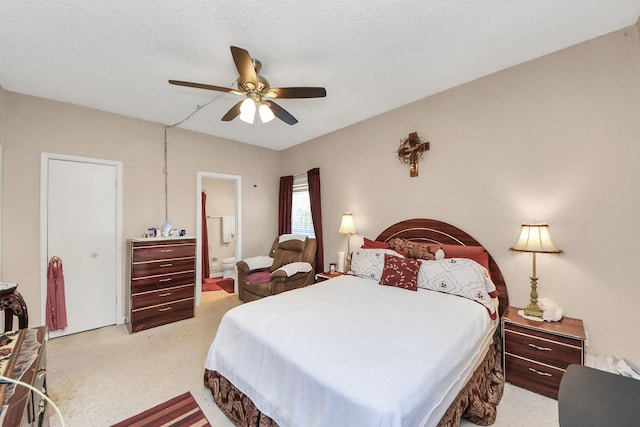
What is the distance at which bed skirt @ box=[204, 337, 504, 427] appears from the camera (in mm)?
1475

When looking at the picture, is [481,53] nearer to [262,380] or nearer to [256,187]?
[262,380]

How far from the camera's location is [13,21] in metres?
1.79

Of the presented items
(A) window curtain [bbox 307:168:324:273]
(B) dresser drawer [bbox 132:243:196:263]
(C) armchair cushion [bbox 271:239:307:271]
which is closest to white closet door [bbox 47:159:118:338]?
(B) dresser drawer [bbox 132:243:196:263]

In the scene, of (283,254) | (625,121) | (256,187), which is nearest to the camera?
(625,121)

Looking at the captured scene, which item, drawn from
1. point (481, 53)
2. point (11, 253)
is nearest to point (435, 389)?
point (481, 53)

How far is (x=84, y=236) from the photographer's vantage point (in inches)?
123

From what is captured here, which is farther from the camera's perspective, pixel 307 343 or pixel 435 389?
pixel 307 343

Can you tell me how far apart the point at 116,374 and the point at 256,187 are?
3.20 m

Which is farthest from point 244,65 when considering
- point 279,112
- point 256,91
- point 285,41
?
point 279,112

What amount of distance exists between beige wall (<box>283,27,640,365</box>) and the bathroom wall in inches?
165

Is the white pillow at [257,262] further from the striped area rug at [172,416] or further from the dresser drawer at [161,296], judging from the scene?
the striped area rug at [172,416]

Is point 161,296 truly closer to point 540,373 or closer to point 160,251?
point 160,251

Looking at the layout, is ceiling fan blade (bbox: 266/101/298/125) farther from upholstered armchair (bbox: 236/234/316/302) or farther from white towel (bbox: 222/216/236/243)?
white towel (bbox: 222/216/236/243)

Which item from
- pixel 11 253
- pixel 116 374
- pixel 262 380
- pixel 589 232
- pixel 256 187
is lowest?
pixel 116 374
